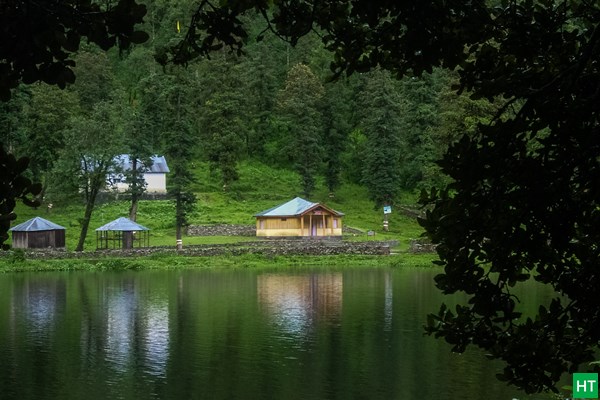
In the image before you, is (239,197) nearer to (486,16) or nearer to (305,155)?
(305,155)

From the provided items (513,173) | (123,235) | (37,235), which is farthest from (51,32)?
(123,235)

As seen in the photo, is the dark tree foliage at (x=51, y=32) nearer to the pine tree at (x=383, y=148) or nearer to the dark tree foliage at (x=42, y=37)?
the dark tree foliage at (x=42, y=37)

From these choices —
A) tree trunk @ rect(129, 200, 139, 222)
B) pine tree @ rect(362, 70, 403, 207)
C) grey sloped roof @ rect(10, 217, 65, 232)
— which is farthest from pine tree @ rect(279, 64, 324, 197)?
grey sloped roof @ rect(10, 217, 65, 232)

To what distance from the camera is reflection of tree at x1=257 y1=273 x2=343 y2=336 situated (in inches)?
1240

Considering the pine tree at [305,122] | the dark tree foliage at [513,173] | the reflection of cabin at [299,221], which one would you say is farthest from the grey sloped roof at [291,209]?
the dark tree foliage at [513,173]

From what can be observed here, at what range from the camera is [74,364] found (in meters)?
23.5

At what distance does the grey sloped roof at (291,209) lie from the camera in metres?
63.6

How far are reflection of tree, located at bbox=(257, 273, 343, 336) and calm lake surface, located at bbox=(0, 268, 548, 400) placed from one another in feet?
0.27

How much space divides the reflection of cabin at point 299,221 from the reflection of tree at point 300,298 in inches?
611

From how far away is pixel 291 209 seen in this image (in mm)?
64875

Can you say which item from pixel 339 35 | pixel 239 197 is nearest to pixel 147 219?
pixel 239 197

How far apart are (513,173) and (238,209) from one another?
6425 cm

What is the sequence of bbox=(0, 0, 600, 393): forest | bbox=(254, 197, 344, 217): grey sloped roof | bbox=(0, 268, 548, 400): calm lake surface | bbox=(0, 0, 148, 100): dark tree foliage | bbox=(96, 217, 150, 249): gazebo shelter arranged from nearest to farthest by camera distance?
1. bbox=(0, 0, 148, 100): dark tree foliage
2. bbox=(0, 0, 600, 393): forest
3. bbox=(0, 268, 548, 400): calm lake surface
4. bbox=(96, 217, 150, 249): gazebo shelter
5. bbox=(254, 197, 344, 217): grey sloped roof

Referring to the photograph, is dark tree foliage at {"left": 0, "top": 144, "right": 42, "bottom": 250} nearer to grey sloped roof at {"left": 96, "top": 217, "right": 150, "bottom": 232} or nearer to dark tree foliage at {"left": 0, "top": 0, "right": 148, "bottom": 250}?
dark tree foliage at {"left": 0, "top": 0, "right": 148, "bottom": 250}
